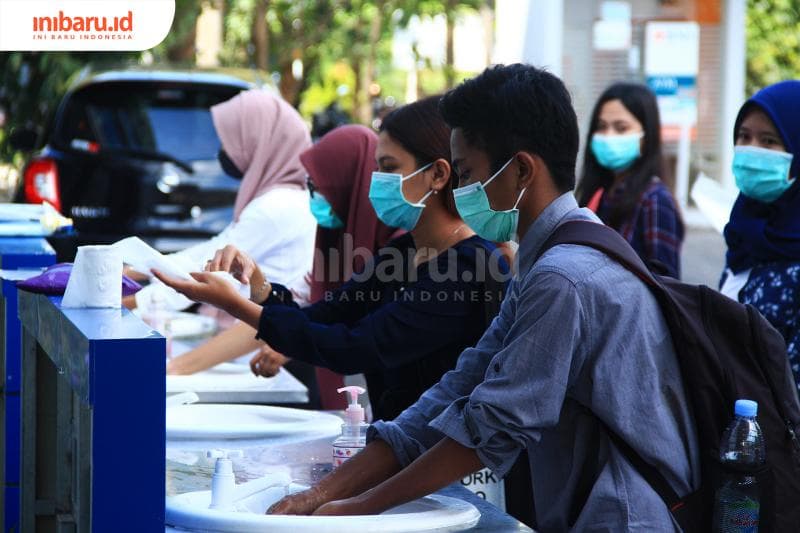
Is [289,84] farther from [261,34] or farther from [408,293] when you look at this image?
[408,293]

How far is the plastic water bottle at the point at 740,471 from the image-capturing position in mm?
2249

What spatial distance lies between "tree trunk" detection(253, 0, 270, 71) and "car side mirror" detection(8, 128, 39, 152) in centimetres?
811

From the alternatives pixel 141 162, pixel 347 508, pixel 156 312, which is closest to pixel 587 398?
pixel 347 508

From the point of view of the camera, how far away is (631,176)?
213 inches

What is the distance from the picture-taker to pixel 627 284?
7.41ft

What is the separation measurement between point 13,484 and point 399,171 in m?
1.23

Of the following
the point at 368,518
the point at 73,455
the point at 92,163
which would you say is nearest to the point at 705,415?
the point at 368,518

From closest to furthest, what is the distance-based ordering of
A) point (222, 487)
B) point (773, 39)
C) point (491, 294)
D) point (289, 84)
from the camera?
point (222, 487) < point (491, 294) < point (289, 84) < point (773, 39)

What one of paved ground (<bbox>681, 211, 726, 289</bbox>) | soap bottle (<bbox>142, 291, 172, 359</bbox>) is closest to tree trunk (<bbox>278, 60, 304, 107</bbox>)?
paved ground (<bbox>681, 211, 726, 289</bbox>)

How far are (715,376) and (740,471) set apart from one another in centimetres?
16

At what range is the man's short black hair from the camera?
2439 millimetres

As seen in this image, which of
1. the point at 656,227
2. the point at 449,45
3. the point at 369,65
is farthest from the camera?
the point at 449,45

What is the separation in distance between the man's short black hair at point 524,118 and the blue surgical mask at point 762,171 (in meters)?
1.67

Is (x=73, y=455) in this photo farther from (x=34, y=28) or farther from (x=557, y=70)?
(x=557, y=70)
